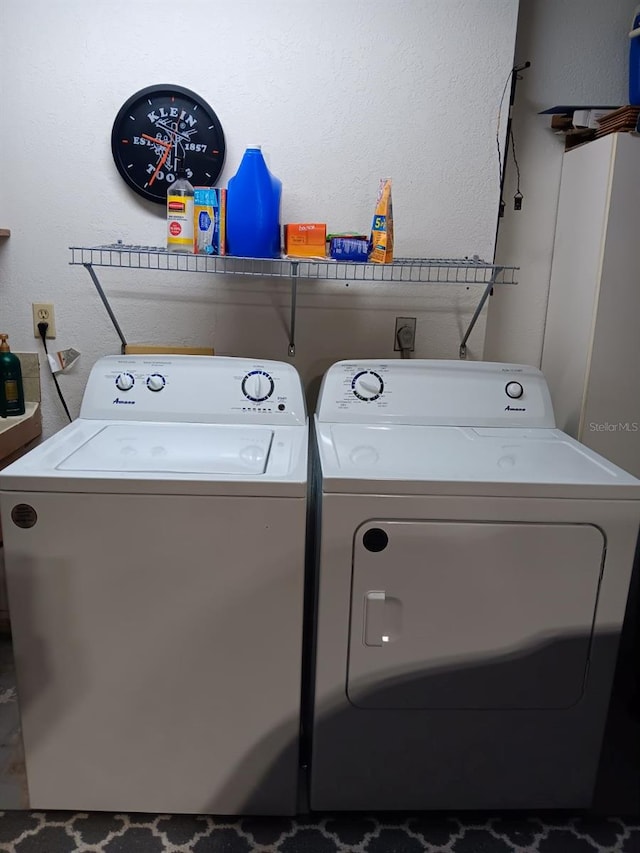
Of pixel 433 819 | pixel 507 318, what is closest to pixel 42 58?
pixel 507 318

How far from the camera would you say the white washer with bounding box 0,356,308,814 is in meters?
1.41

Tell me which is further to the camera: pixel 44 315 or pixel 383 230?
pixel 44 315

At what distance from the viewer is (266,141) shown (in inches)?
82.0

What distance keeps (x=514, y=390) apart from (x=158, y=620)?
123 cm

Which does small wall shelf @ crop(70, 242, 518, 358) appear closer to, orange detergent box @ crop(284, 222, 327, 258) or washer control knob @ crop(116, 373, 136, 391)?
orange detergent box @ crop(284, 222, 327, 258)

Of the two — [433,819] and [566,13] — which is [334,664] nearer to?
[433,819]

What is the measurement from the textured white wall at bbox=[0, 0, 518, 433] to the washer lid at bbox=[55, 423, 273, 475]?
529 mm

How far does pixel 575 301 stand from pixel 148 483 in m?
1.64

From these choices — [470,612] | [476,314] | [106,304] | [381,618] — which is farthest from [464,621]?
[106,304]

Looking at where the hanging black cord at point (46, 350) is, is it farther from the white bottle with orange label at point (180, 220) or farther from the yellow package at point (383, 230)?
the yellow package at point (383, 230)

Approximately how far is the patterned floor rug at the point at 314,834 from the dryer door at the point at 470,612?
361 mm

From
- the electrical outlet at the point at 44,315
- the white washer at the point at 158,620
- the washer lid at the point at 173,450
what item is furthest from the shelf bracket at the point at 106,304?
the white washer at the point at 158,620

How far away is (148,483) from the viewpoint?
139 cm

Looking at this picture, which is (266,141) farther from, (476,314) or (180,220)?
(476,314)
